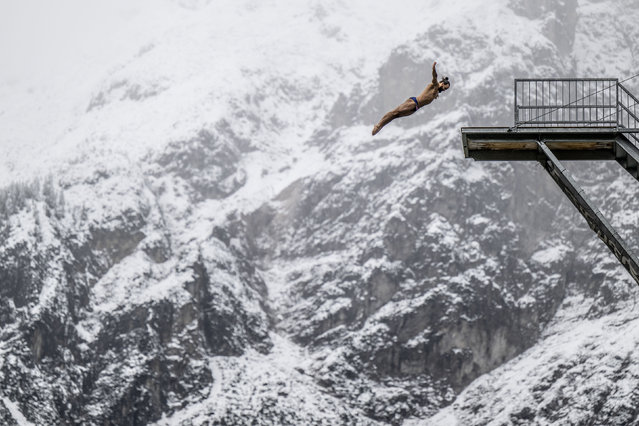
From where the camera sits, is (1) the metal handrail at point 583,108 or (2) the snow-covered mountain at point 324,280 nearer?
(1) the metal handrail at point 583,108

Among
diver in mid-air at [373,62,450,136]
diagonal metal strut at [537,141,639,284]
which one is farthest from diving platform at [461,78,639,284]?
diver in mid-air at [373,62,450,136]

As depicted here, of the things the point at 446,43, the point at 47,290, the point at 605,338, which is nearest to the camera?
the point at 605,338

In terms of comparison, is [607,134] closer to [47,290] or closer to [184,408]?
[184,408]

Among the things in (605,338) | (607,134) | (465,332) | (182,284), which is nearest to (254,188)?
(182,284)

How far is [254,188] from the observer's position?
169125mm

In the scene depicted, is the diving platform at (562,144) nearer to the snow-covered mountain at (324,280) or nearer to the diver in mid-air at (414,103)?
the diver in mid-air at (414,103)

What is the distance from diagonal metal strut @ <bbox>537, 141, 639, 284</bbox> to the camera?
18578mm

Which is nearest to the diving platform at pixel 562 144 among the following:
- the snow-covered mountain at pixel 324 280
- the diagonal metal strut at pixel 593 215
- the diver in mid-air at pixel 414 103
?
the diagonal metal strut at pixel 593 215

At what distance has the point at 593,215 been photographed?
1917cm

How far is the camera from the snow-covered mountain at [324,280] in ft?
403

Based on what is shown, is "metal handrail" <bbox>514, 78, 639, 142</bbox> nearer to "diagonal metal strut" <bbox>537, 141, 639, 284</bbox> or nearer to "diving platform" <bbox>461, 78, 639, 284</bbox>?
"diving platform" <bbox>461, 78, 639, 284</bbox>

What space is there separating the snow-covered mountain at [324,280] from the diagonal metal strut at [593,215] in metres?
92.2

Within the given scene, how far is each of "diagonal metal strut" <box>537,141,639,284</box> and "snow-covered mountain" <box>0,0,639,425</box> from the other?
9217cm

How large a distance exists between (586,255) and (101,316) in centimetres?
5975
